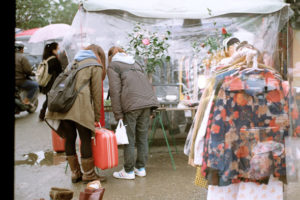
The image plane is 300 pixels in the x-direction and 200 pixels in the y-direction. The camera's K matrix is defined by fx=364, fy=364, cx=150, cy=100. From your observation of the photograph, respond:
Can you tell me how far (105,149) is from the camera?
13.9 feet

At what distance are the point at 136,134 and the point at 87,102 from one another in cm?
85

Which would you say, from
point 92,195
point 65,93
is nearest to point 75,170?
point 65,93

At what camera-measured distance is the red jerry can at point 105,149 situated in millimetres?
4219

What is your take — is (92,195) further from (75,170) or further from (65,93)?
(75,170)

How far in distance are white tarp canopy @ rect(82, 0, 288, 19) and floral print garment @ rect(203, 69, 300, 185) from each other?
142 inches

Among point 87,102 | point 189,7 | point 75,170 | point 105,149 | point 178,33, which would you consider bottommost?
point 75,170

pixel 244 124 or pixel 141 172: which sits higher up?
pixel 244 124

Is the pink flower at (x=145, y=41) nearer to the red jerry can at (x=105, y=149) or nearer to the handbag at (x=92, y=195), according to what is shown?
the red jerry can at (x=105, y=149)

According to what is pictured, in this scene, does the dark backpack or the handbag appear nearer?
the handbag

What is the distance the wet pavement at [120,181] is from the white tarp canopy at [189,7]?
2.24 m

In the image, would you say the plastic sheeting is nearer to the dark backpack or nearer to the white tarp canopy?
the white tarp canopy

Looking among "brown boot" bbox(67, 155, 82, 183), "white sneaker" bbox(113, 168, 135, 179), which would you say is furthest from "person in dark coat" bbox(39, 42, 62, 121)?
"white sneaker" bbox(113, 168, 135, 179)

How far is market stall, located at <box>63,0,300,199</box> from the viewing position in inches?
102

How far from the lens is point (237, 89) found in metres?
2.60
